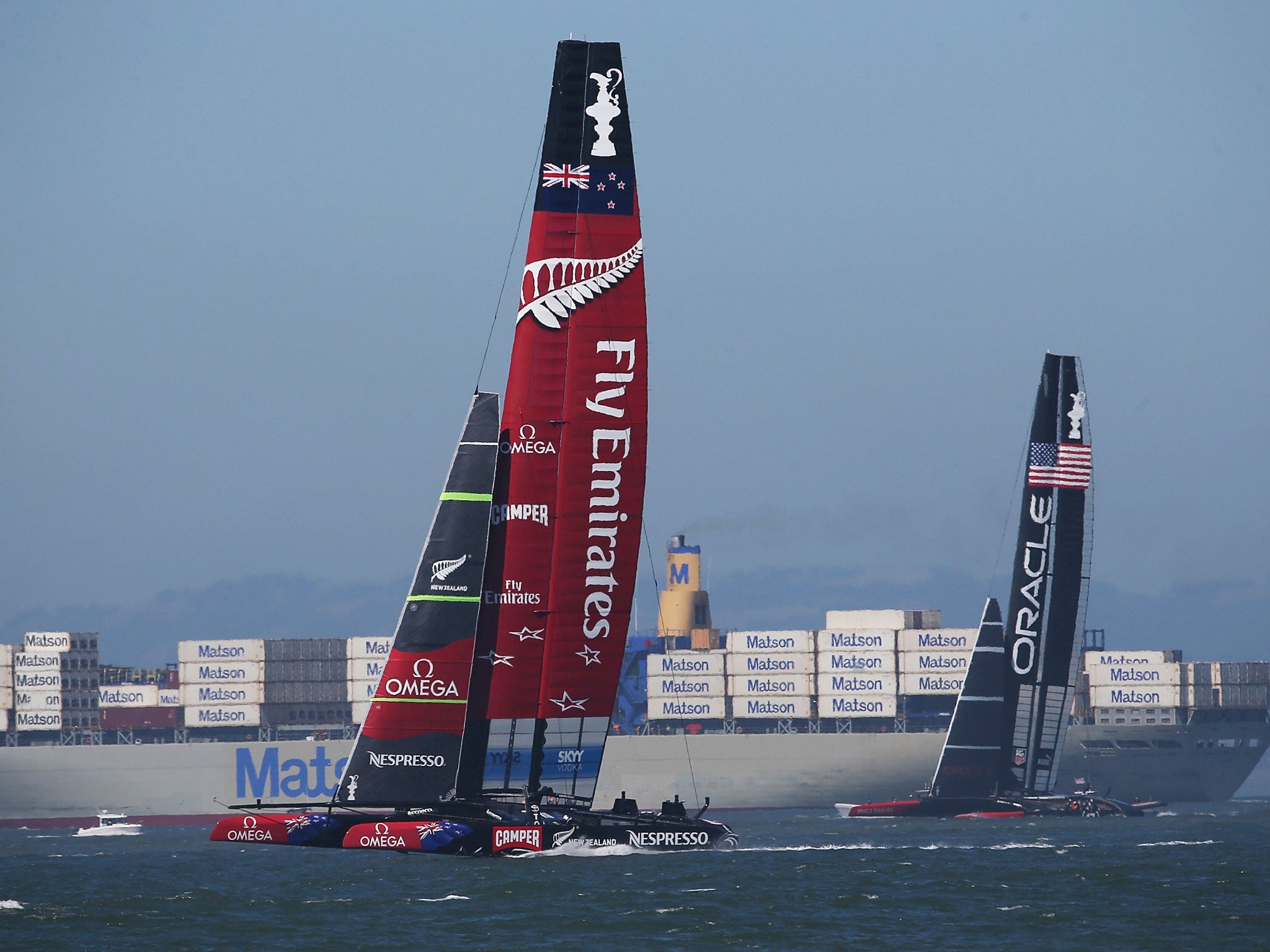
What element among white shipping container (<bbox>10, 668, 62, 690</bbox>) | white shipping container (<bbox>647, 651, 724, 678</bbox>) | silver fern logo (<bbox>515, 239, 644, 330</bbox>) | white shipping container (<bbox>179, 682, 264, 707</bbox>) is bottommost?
white shipping container (<bbox>179, 682, 264, 707</bbox>)

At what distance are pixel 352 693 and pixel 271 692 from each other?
3814 millimetres

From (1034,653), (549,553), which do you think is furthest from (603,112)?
(1034,653)

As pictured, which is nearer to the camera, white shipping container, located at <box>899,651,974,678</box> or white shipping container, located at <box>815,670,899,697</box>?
white shipping container, located at <box>899,651,974,678</box>

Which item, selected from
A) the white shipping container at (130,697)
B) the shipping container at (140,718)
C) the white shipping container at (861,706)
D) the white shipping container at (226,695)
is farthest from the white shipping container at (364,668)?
the white shipping container at (861,706)

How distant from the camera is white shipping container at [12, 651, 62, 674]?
8469cm

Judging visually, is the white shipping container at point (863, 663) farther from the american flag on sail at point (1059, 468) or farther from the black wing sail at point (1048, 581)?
the american flag on sail at point (1059, 468)

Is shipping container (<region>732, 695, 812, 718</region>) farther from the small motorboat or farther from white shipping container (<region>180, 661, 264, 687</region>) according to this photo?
the small motorboat

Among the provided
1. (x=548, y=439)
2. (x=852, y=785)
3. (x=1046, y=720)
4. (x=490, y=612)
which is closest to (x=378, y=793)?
(x=490, y=612)

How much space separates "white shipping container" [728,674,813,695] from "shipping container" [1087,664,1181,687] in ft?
44.3

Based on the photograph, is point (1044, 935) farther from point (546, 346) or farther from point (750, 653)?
point (750, 653)

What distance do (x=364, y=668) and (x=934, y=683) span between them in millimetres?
26713

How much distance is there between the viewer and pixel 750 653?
8394 centimetres

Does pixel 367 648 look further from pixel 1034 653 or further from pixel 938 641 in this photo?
pixel 1034 653

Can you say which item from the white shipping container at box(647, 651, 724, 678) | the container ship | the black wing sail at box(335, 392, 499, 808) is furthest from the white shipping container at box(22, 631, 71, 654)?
the black wing sail at box(335, 392, 499, 808)
